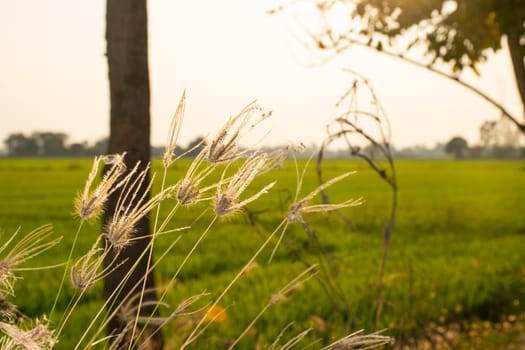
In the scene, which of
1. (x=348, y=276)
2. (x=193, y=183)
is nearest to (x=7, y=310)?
(x=193, y=183)

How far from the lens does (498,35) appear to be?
596 cm

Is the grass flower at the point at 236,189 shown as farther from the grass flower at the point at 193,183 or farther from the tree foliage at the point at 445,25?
the tree foliage at the point at 445,25

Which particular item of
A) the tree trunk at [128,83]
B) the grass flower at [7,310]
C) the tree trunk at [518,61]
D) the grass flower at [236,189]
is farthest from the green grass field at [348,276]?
the tree trunk at [518,61]

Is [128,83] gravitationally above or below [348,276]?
above

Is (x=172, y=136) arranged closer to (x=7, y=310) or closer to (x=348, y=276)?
(x=7, y=310)

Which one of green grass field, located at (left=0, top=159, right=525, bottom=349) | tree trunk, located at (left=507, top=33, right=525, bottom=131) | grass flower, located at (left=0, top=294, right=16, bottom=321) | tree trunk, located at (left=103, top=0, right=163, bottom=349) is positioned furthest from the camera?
tree trunk, located at (left=507, top=33, right=525, bottom=131)

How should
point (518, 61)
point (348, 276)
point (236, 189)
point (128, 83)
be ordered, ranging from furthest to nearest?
point (348, 276) → point (518, 61) → point (128, 83) → point (236, 189)

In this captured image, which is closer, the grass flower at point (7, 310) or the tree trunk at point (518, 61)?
the grass flower at point (7, 310)

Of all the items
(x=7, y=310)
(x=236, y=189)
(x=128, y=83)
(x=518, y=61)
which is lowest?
(x=7, y=310)

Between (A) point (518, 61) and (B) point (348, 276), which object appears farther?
(B) point (348, 276)

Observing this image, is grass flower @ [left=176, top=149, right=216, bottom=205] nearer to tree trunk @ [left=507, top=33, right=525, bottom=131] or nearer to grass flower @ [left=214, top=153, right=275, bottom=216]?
grass flower @ [left=214, top=153, right=275, bottom=216]

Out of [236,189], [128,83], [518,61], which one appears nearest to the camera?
[236,189]

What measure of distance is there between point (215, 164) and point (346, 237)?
11562mm

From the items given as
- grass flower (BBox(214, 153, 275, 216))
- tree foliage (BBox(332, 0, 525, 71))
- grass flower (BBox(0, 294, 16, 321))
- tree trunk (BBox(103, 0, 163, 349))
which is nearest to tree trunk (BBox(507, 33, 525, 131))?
tree foliage (BBox(332, 0, 525, 71))
